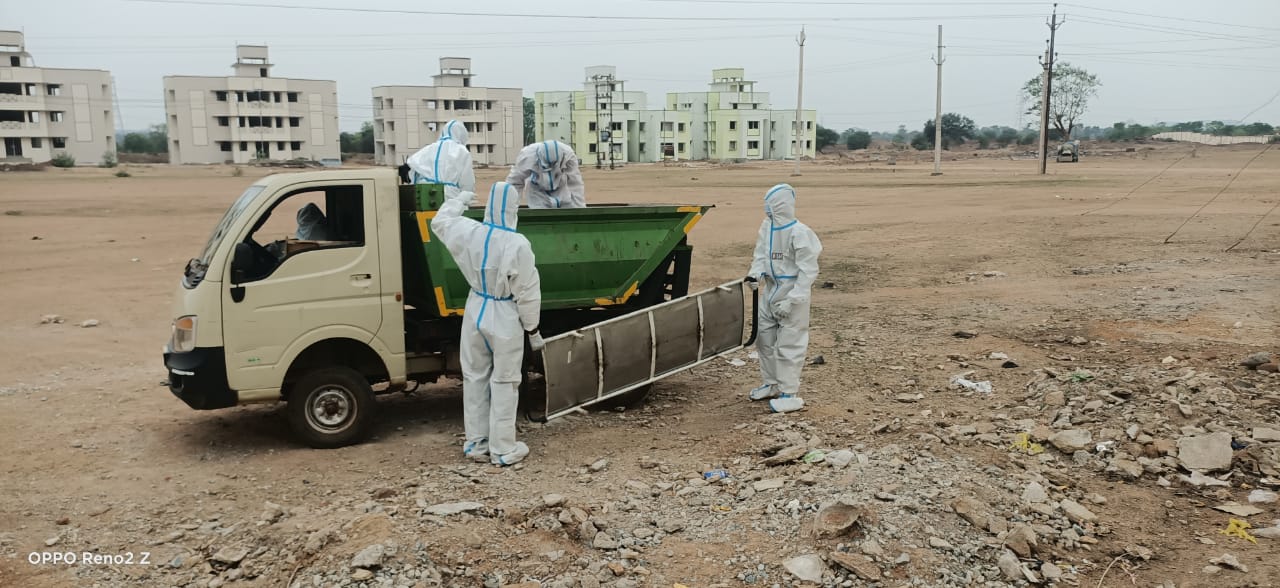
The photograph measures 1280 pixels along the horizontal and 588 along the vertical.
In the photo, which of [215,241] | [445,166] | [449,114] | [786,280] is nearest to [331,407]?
[215,241]

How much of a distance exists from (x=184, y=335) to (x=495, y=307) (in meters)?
2.20

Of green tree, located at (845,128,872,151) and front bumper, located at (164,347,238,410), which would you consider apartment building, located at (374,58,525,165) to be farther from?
front bumper, located at (164,347,238,410)

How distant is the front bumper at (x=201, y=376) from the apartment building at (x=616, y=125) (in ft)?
265

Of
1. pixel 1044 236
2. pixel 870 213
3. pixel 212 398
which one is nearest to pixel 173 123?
pixel 870 213

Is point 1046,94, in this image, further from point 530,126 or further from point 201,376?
point 530,126

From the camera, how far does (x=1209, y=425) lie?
675 cm

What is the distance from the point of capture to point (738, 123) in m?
95.3

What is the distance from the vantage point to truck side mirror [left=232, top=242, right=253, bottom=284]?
657 cm

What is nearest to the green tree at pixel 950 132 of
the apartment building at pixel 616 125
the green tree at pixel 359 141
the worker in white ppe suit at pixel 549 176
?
the apartment building at pixel 616 125

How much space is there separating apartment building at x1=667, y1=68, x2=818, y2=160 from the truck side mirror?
89.8 metres

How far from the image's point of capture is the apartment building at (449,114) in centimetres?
8062

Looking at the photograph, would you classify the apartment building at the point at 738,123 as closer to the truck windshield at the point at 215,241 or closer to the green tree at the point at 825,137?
the green tree at the point at 825,137

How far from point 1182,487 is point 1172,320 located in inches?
222

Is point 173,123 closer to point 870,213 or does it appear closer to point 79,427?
point 870,213
